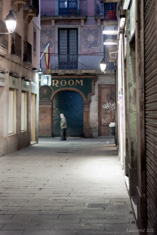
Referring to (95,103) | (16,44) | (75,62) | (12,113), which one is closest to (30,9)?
(16,44)

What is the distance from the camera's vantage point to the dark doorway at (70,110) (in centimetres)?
2952

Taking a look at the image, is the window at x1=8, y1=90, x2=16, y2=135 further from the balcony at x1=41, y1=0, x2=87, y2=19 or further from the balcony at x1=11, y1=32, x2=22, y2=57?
the balcony at x1=41, y1=0, x2=87, y2=19

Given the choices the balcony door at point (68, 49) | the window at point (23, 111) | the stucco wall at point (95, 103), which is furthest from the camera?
the balcony door at point (68, 49)

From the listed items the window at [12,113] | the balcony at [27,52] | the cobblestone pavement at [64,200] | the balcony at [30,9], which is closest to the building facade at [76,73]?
the balcony at [30,9]

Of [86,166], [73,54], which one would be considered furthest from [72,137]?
[86,166]

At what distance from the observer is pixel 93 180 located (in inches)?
379

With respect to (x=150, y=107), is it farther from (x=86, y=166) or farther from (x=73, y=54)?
(x=73, y=54)

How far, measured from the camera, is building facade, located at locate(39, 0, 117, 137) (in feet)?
95.1

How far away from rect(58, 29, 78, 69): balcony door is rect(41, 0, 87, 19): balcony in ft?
4.26

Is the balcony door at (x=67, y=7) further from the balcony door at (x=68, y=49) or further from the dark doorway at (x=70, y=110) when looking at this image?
the dark doorway at (x=70, y=110)

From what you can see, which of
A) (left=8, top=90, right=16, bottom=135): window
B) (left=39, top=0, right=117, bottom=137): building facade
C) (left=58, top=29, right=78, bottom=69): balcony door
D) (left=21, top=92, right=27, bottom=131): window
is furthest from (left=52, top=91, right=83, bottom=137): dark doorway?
(left=8, top=90, right=16, bottom=135): window

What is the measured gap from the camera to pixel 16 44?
58.6 feet

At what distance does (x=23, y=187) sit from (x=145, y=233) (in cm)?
424

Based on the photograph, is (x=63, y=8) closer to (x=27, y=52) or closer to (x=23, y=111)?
(x=27, y=52)
